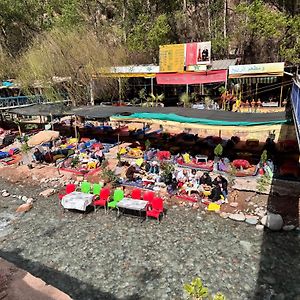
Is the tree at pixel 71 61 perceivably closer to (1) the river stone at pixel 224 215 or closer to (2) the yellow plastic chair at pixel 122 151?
(2) the yellow plastic chair at pixel 122 151

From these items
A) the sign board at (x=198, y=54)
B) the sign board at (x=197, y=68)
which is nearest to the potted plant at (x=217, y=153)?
the sign board at (x=197, y=68)

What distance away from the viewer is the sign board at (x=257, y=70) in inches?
902

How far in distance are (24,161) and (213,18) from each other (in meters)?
30.6

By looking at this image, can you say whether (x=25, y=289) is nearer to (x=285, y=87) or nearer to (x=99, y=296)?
(x=99, y=296)

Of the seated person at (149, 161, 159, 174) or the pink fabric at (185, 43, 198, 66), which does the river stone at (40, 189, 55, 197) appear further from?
the pink fabric at (185, 43, 198, 66)

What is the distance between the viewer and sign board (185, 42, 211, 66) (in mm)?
25953

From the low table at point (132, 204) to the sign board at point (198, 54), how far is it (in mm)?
17699

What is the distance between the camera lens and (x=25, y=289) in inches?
246

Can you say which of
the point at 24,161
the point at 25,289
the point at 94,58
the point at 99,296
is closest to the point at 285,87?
the point at 94,58

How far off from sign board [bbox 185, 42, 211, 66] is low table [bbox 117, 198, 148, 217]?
17.7m

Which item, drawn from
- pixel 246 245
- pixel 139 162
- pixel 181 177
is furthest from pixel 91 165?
pixel 246 245

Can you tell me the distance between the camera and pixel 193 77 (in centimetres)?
2667

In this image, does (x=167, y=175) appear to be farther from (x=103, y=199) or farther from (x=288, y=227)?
(x=288, y=227)

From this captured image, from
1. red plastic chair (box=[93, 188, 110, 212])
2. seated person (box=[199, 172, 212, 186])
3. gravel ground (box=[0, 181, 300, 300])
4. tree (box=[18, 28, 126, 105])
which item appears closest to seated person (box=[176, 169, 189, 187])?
seated person (box=[199, 172, 212, 186])
